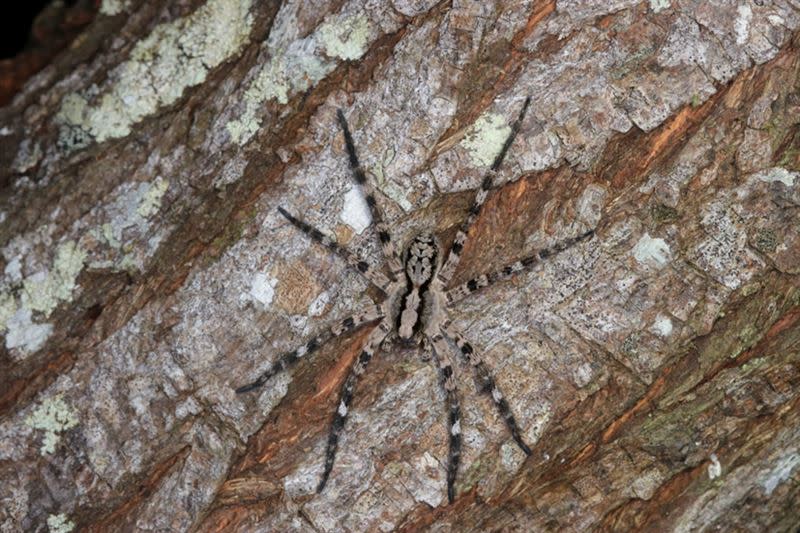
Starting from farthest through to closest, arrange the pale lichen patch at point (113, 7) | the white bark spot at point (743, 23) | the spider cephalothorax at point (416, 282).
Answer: the pale lichen patch at point (113, 7) → the spider cephalothorax at point (416, 282) → the white bark spot at point (743, 23)

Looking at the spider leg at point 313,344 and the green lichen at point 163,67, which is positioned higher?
the green lichen at point 163,67

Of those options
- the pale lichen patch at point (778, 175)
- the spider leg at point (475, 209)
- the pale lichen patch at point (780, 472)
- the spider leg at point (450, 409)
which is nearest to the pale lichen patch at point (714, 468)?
the pale lichen patch at point (780, 472)

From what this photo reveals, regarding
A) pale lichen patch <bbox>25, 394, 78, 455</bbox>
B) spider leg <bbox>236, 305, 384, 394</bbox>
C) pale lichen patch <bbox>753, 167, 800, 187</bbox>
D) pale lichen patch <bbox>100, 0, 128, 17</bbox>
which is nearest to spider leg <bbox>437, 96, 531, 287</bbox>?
spider leg <bbox>236, 305, 384, 394</bbox>

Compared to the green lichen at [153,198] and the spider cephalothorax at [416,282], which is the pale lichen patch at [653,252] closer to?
the spider cephalothorax at [416,282]

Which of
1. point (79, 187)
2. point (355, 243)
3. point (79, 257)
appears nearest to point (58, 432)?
point (79, 257)

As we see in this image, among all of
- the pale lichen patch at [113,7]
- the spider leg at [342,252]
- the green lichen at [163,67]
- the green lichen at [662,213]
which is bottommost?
the green lichen at [662,213]

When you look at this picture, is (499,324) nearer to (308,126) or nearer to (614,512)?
(614,512)
